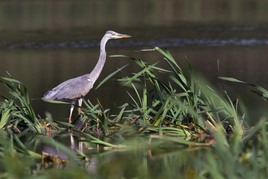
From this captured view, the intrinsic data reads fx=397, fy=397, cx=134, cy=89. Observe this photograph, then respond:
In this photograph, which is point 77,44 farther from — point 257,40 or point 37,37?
point 257,40

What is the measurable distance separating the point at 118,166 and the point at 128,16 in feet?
73.6

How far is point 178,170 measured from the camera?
3.60 m

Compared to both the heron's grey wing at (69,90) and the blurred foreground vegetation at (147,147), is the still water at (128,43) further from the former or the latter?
the blurred foreground vegetation at (147,147)

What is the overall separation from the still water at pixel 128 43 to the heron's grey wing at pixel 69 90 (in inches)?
16.5

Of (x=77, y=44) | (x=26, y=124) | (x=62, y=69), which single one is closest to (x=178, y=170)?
(x=26, y=124)

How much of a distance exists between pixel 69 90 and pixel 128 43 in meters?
10.3

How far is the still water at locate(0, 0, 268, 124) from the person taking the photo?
29.0ft

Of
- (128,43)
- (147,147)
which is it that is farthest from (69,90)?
(128,43)

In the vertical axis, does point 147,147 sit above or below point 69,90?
below

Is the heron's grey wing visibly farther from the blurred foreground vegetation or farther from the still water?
the blurred foreground vegetation

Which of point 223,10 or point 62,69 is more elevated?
point 223,10

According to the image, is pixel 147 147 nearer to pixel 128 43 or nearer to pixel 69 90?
pixel 69 90

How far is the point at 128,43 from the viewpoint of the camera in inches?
629

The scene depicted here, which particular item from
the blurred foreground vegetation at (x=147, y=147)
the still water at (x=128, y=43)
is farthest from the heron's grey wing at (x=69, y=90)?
the blurred foreground vegetation at (x=147, y=147)
